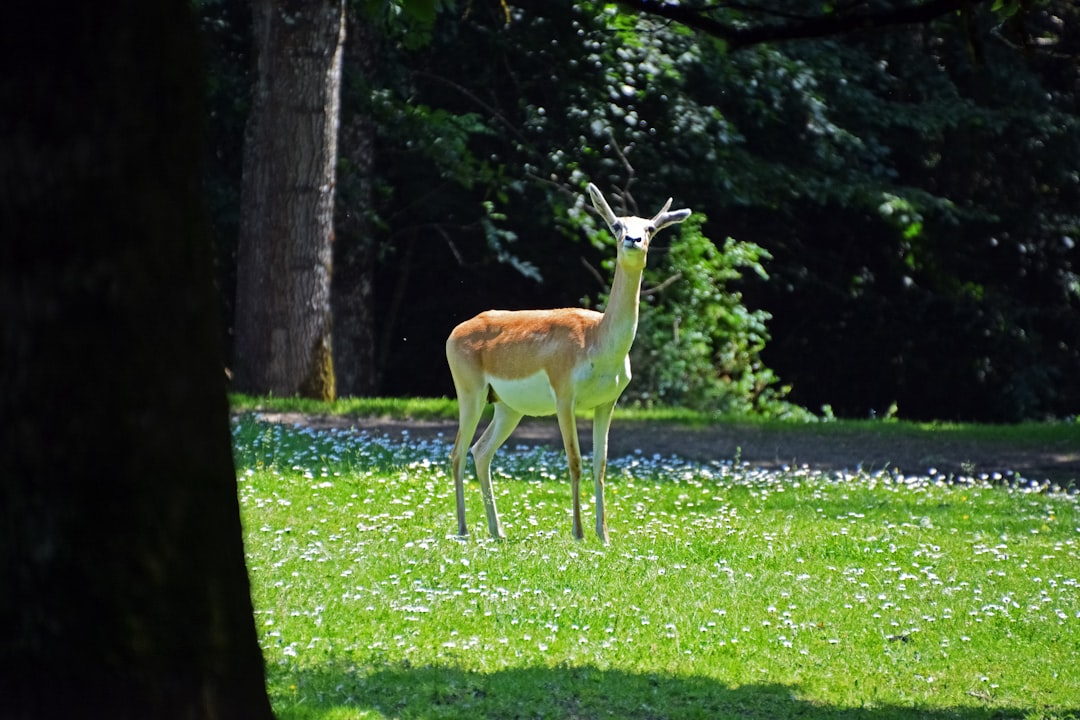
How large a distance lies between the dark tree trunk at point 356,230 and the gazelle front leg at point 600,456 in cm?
1139

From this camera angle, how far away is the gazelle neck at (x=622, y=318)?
10.1m

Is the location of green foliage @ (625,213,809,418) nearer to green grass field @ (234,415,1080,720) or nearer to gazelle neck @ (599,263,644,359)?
green grass field @ (234,415,1080,720)

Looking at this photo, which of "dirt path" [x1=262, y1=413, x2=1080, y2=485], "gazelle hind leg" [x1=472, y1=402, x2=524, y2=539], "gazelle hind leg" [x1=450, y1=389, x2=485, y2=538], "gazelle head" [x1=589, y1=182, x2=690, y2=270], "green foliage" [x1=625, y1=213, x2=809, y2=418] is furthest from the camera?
"green foliage" [x1=625, y1=213, x2=809, y2=418]

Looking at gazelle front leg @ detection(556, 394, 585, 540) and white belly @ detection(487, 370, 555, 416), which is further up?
white belly @ detection(487, 370, 555, 416)

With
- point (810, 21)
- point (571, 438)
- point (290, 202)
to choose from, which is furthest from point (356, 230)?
point (810, 21)

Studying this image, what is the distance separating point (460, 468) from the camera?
10.6 meters

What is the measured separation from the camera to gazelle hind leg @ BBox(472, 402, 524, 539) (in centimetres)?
1034

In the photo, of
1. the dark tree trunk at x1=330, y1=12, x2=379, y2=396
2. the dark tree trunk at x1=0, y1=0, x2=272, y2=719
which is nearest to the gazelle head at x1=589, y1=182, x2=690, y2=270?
the dark tree trunk at x1=0, y1=0, x2=272, y2=719

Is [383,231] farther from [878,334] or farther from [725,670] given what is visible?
→ [725,670]

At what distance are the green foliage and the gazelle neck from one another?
10.0m

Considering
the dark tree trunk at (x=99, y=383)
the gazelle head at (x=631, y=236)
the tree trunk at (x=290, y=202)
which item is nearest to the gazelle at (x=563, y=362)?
the gazelle head at (x=631, y=236)

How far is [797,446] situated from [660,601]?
27.9 feet

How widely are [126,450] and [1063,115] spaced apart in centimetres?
2305

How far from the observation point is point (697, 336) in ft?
66.9
